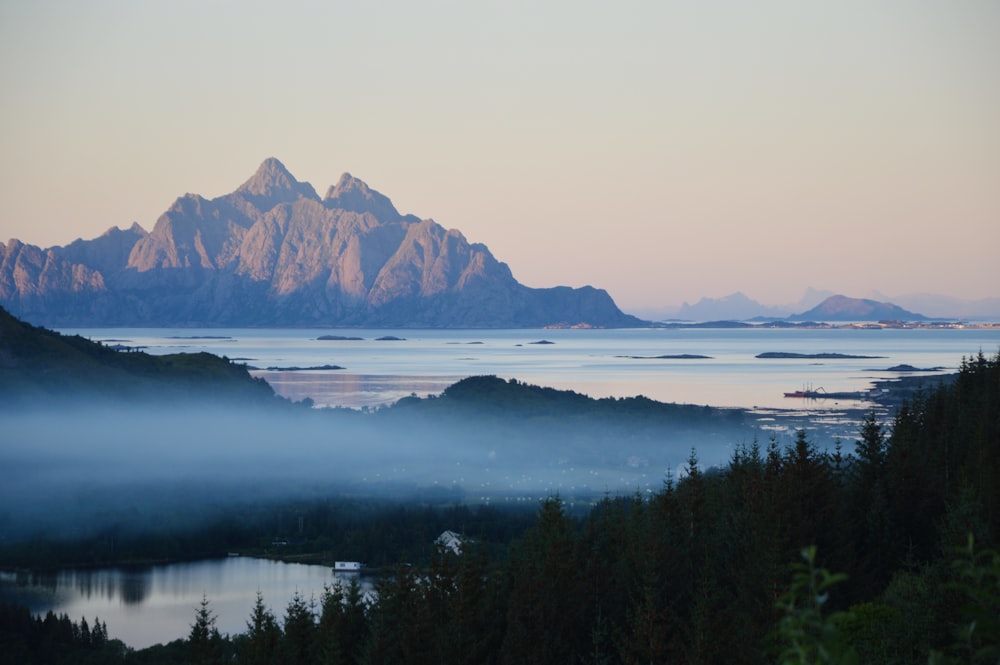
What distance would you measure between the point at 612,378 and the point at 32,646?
12272cm

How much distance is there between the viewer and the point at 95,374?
439ft

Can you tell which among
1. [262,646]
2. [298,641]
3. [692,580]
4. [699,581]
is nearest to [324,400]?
[298,641]

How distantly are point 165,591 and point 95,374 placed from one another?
240 ft

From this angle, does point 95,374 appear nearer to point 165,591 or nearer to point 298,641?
point 165,591

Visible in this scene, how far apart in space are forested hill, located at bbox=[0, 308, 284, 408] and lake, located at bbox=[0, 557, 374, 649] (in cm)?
6089

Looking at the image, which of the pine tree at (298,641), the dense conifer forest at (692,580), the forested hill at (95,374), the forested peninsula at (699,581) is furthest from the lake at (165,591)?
the forested hill at (95,374)

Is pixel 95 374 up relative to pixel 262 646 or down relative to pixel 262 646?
up

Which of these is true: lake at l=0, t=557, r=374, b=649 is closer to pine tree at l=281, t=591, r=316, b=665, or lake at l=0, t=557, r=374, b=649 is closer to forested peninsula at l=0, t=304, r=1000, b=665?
forested peninsula at l=0, t=304, r=1000, b=665

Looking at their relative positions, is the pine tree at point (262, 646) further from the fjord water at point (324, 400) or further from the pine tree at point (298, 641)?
the fjord water at point (324, 400)

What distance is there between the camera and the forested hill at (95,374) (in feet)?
→ 426

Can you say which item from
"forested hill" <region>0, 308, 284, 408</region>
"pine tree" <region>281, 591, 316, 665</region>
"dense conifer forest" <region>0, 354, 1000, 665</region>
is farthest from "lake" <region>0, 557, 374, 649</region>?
"forested hill" <region>0, 308, 284, 408</region>

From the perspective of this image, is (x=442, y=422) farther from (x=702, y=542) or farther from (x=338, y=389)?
(x=702, y=542)

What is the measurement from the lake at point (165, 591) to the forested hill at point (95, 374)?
60886 mm

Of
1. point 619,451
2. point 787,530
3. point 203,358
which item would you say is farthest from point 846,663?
point 203,358
